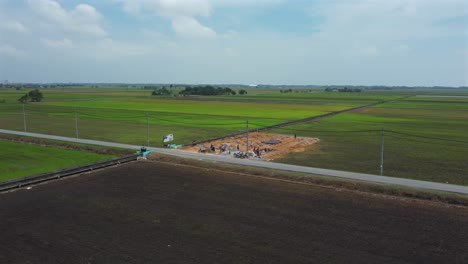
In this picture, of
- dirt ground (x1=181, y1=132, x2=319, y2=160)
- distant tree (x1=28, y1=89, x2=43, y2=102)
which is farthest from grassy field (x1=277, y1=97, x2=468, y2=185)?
distant tree (x1=28, y1=89, x2=43, y2=102)

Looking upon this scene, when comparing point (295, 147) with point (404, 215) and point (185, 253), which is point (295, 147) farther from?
point (185, 253)

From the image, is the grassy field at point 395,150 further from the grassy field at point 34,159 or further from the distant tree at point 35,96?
the distant tree at point 35,96

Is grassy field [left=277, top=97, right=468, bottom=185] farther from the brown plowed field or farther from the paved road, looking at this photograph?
the brown plowed field

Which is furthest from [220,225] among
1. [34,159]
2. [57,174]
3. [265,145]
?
[265,145]

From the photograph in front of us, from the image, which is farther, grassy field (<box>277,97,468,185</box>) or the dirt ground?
the dirt ground

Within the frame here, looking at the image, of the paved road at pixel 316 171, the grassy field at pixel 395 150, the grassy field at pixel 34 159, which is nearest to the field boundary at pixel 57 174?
the grassy field at pixel 34 159

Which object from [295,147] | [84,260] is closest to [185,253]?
[84,260]
